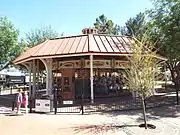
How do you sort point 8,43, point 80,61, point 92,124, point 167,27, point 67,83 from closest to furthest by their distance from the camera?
point 92,124, point 167,27, point 80,61, point 67,83, point 8,43

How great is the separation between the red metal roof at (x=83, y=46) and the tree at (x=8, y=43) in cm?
1371

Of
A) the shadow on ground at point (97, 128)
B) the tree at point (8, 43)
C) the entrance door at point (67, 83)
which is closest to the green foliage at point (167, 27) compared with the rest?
the entrance door at point (67, 83)

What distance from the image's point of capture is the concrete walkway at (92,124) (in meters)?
13.8

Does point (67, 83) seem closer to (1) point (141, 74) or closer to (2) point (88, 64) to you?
(2) point (88, 64)

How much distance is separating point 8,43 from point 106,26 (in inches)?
1728

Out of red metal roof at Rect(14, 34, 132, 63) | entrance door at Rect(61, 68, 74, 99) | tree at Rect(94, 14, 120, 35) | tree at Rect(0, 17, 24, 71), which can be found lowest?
entrance door at Rect(61, 68, 74, 99)

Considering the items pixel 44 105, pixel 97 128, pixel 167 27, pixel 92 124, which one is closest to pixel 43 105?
pixel 44 105

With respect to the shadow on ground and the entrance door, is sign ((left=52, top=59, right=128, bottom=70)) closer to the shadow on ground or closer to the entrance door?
the entrance door

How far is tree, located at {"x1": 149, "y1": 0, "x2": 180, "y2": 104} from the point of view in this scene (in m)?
22.8

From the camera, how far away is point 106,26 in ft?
262

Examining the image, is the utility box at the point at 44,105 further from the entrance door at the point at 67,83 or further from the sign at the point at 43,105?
the entrance door at the point at 67,83

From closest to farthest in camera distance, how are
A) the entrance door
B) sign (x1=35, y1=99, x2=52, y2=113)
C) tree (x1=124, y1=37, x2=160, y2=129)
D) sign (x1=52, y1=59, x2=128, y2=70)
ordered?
tree (x1=124, y1=37, x2=160, y2=129) < sign (x1=35, y1=99, x2=52, y2=113) < sign (x1=52, y1=59, x2=128, y2=70) < the entrance door

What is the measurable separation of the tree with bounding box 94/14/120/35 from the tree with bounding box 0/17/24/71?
121 ft

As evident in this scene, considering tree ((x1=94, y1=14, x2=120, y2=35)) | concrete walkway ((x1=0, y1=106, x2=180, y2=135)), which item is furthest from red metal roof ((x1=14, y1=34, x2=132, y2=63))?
tree ((x1=94, y1=14, x2=120, y2=35))
